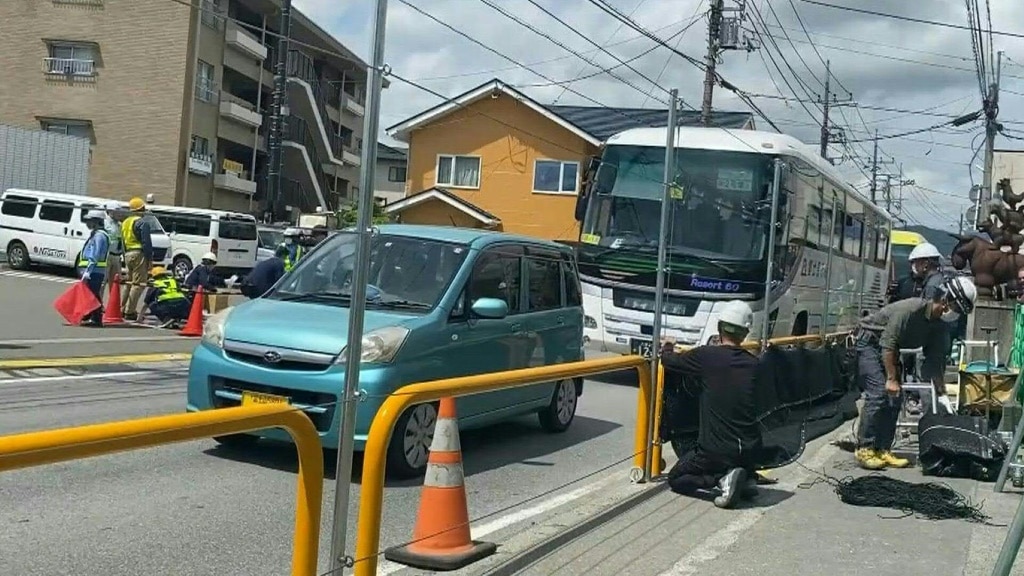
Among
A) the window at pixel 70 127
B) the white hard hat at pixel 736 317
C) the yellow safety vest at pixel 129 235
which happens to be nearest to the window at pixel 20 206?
the yellow safety vest at pixel 129 235

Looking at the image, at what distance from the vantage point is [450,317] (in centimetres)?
830

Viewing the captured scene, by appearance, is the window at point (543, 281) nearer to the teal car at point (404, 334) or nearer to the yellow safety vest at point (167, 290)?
the teal car at point (404, 334)

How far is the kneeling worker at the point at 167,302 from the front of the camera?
56.8ft

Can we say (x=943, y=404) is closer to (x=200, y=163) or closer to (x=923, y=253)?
(x=923, y=253)

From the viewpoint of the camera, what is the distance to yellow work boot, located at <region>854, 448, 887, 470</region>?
945cm

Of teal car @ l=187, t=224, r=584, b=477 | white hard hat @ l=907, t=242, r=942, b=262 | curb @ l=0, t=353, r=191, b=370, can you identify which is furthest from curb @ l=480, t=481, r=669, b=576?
curb @ l=0, t=353, r=191, b=370

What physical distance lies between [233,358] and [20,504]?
375 cm

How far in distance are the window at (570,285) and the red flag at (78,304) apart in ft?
28.6

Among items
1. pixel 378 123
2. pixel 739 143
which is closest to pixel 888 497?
pixel 378 123

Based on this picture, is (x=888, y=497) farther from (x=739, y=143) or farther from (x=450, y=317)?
(x=739, y=143)

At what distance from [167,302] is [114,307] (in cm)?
83

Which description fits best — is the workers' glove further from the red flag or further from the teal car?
the red flag

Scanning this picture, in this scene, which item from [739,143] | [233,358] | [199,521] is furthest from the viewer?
[739,143]

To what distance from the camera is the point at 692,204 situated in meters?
15.1
